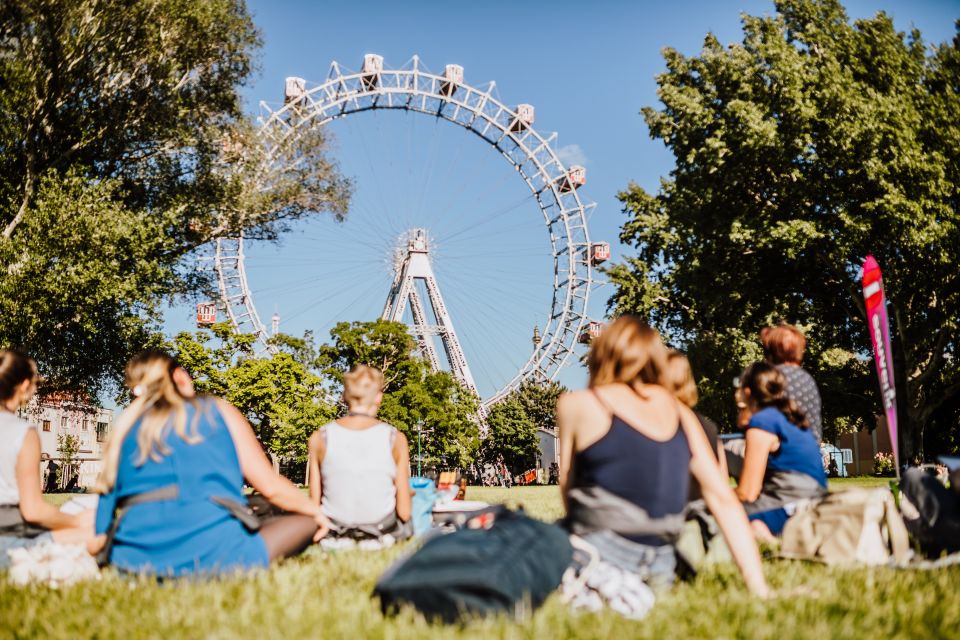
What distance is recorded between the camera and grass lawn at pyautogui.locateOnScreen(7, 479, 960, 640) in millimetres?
2725

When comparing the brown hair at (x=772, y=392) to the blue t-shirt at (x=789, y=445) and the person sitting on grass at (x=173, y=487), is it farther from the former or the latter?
the person sitting on grass at (x=173, y=487)

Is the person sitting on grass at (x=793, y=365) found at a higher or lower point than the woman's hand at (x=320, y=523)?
higher

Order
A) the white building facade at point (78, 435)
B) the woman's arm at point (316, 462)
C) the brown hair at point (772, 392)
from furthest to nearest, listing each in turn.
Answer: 1. the white building facade at point (78, 435)
2. the woman's arm at point (316, 462)
3. the brown hair at point (772, 392)

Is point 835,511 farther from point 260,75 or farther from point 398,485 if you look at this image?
point 260,75

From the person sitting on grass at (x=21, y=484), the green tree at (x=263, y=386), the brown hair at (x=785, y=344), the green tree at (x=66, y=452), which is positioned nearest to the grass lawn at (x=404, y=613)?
the person sitting on grass at (x=21, y=484)

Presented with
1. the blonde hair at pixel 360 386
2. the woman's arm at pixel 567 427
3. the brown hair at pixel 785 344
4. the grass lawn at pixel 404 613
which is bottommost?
the grass lawn at pixel 404 613

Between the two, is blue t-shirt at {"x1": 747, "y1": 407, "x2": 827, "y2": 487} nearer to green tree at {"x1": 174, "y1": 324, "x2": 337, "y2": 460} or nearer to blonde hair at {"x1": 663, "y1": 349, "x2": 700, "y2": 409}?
blonde hair at {"x1": 663, "y1": 349, "x2": 700, "y2": 409}

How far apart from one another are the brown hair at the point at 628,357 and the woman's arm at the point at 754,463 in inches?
64.0

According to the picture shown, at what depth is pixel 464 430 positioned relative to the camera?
45000mm

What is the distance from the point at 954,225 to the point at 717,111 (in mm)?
5973

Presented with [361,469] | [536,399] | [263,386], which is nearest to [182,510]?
[361,469]

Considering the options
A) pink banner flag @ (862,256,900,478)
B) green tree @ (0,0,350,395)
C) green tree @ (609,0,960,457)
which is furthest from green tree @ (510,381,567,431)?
pink banner flag @ (862,256,900,478)

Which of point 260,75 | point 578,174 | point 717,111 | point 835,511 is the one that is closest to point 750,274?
point 717,111

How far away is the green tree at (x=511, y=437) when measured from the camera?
225 ft
